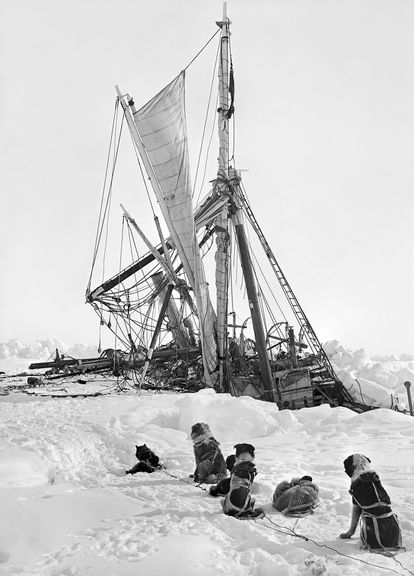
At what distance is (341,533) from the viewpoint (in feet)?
12.7

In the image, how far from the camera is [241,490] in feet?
14.4

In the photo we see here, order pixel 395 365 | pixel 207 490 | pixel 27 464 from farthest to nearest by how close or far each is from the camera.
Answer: pixel 395 365 → pixel 27 464 → pixel 207 490

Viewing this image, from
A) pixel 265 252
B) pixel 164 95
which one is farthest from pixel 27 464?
pixel 164 95

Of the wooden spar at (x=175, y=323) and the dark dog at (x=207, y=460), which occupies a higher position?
the wooden spar at (x=175, y=323)

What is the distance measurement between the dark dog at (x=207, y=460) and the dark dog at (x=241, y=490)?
1073mm

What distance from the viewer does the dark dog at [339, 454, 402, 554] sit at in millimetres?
3474

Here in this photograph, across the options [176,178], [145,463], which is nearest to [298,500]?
[145,463]

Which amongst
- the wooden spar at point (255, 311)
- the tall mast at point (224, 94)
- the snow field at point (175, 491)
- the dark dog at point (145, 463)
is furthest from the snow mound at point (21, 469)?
the tall mast at point (224, 94)

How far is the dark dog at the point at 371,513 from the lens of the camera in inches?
137

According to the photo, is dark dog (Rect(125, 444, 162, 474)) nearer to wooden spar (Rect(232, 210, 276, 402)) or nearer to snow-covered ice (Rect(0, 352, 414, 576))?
snow-covered ice (Rect(0, 352, 414, 576))

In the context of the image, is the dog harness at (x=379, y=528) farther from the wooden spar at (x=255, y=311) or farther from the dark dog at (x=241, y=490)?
the wooden spar at (x=255, y=311)

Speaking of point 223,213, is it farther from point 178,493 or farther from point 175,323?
point 178,493

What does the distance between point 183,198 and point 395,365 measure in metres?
24.7

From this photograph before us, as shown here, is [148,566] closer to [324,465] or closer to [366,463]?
[366,463]
